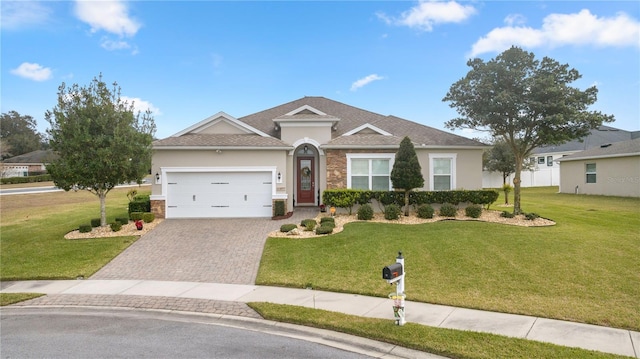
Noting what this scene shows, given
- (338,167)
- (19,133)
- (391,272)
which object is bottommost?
(391,272)

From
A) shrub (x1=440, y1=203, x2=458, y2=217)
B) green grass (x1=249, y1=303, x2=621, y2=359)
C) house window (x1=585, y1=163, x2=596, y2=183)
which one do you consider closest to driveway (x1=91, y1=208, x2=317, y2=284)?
green grass (x1=249, y1=303, x2=621, y2=359)

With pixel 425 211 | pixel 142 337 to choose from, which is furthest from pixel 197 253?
pixel 425 211

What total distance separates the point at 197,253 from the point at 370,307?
6463 mm

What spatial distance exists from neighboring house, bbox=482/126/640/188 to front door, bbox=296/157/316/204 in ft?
80.9

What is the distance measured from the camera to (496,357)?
16.0 feet

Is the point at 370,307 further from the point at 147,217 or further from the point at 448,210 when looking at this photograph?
the point at 147,217

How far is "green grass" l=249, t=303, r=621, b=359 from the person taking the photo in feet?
16.3

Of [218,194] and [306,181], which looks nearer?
[218,194]

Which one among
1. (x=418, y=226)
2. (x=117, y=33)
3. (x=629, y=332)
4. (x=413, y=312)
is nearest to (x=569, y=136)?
(x=418, y=226)

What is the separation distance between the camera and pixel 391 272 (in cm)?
589

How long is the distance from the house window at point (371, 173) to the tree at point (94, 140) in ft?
29.5

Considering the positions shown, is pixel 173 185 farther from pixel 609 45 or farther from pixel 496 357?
pixel 609 45

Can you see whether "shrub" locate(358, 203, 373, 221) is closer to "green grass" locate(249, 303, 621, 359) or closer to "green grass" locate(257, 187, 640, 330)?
"green grass" locate(257, 187, 640, 330)

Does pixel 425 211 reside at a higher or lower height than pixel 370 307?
higher
